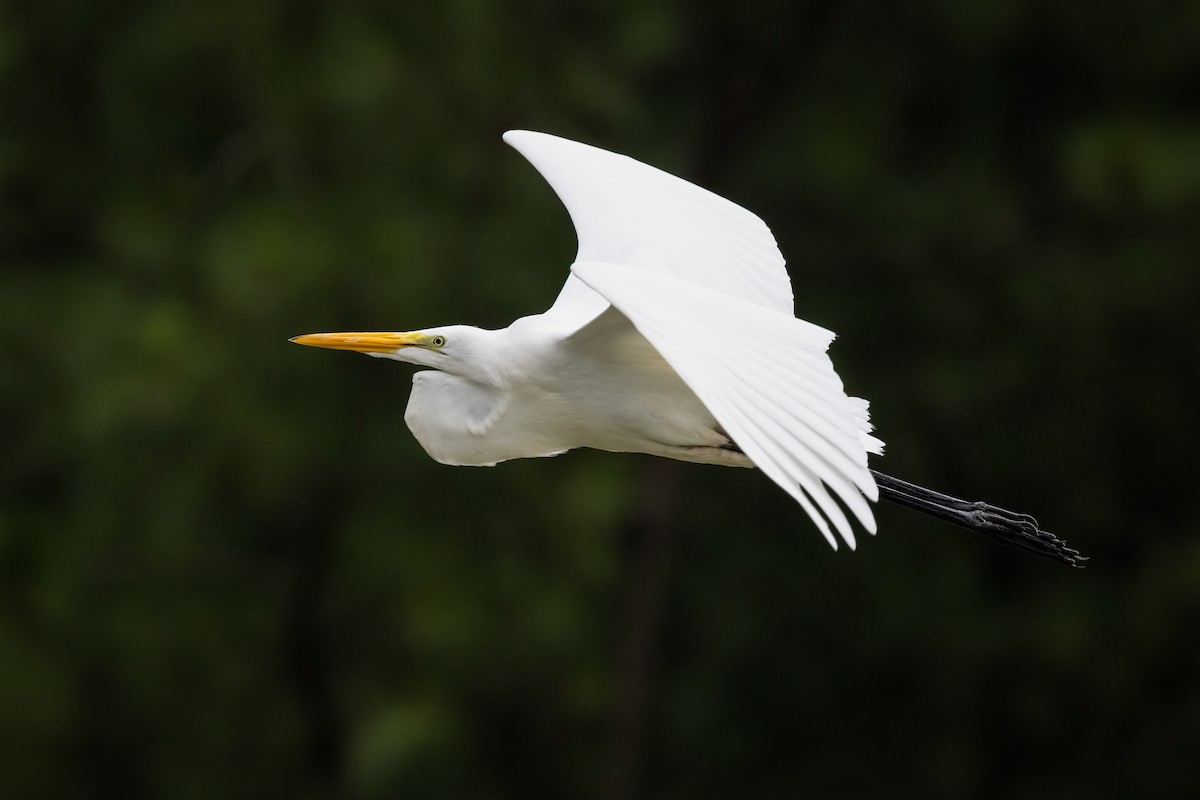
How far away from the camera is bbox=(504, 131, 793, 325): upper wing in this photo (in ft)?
12.8

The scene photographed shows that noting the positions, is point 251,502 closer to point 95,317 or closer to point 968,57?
point 95,317

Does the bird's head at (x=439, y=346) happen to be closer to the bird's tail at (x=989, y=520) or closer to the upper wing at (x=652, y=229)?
the upper wing at (x=652, y=229)

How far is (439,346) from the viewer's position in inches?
146

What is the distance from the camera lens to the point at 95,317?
23.1 ft

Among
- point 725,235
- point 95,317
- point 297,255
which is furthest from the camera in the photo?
point 95,317

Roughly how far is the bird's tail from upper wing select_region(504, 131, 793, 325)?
0.47 metres

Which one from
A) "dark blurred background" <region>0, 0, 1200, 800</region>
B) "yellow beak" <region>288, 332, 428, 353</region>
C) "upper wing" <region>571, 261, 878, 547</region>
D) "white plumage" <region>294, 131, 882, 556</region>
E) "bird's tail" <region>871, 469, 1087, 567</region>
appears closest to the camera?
"upper wing" <region>571, 261, 878, 547</region>

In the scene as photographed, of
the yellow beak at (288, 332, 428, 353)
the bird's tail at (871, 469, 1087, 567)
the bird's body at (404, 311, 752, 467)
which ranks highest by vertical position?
the yellow beak at (288, 332, 428, 353)

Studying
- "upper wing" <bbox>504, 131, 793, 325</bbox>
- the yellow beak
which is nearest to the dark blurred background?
"upper wing" <bbox>504, 131, 793, 325</bbox>

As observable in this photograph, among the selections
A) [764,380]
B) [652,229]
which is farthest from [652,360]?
[764,380]

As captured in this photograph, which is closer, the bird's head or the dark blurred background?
the bird's head

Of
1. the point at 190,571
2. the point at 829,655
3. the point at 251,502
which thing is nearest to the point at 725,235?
the point at 251,502

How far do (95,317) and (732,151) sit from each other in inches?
106

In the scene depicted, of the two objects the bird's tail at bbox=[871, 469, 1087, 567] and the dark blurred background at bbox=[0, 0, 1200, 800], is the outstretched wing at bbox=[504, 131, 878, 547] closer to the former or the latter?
the bird's tail at bbox=[871, 469, 1087, 567]
